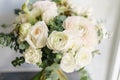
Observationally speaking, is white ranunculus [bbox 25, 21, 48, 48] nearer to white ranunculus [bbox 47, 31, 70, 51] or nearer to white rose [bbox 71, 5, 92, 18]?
white ranunculus [bbox 47, 31, 70, 51]

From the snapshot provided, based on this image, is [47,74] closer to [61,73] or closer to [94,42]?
[61,73]

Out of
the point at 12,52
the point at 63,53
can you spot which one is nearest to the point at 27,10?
the point at 63,53

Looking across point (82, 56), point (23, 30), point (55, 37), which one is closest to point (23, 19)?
point (23, 30)

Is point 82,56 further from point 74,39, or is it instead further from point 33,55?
point 33,55

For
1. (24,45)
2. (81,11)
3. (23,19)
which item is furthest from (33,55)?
(81,11)

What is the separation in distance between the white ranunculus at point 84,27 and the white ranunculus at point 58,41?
5cm

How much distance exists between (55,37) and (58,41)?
2cm

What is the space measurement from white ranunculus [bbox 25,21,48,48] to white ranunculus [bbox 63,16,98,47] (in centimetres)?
9

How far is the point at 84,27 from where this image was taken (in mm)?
824

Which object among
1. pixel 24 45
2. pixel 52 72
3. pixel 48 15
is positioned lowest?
pixel 52 72

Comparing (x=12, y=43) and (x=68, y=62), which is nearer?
(x=68, y=62)

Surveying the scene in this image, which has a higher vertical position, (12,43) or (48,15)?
(48,15)

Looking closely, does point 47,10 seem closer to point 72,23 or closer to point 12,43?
point 72,23

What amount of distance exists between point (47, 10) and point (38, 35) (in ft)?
0.38
